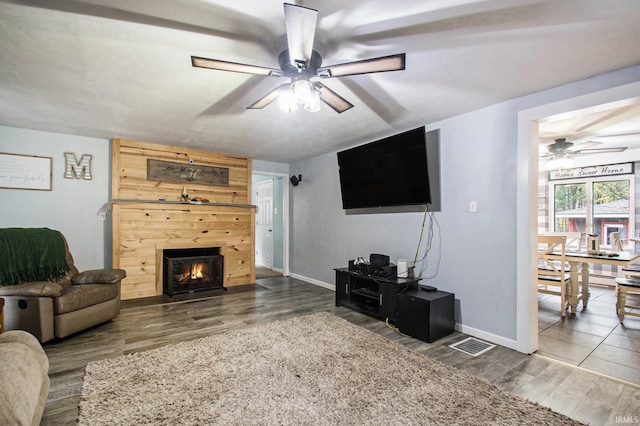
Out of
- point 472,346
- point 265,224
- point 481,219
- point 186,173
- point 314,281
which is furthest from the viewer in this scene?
point 265,224

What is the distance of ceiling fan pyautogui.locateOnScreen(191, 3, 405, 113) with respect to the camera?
1478 millimetres

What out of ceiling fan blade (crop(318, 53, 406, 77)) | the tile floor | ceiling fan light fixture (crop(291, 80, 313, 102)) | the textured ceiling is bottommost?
the tile floor

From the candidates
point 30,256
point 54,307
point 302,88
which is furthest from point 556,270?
point 30,256

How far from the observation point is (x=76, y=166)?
4.26m

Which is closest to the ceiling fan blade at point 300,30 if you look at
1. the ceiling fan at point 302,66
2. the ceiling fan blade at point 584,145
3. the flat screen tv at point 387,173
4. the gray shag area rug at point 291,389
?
the ceiling fan at point 302,66

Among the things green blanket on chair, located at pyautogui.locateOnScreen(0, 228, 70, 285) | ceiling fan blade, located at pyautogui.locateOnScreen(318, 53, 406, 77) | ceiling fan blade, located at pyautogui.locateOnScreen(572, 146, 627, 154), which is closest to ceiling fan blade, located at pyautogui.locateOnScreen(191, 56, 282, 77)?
ceiling fan blade, located at pyautogui.locateOnScreen(318, 53, 406, 77)

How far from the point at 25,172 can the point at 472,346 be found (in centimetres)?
569

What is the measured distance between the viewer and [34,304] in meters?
2.68

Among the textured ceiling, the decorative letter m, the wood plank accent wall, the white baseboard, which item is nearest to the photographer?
the textured ceiling

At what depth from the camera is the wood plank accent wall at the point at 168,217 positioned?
4.38 m

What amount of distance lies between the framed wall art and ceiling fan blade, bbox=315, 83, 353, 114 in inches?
161

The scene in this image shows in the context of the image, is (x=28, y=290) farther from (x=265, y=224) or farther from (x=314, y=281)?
(x=265, y=224)

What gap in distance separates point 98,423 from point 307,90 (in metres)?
2.32

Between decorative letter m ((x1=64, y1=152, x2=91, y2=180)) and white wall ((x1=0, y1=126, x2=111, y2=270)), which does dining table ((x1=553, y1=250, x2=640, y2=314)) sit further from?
decorative letter m ((x1=64, y1=152, x2=91, y2=180))
